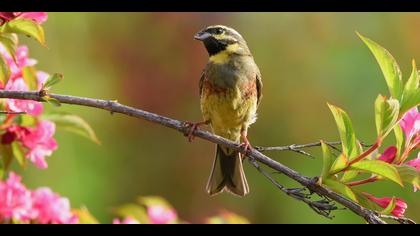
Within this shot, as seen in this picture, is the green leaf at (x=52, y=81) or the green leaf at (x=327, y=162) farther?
the green leaf at (x=52, y=81)

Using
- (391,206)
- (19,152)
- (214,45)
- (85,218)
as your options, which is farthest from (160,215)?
(391,206)

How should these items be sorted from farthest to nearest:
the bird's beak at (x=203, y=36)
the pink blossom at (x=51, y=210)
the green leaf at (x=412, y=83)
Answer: the bird's beak at (x=203, y=36)
the pink blossom at (x=51, y=210)
the green leaf at (x=412, y=83)

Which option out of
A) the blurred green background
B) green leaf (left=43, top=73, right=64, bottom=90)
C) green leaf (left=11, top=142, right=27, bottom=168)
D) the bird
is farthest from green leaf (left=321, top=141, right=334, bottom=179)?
the blurred green background

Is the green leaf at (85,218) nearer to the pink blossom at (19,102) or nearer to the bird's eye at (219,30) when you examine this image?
the pink blossom at (19,102)

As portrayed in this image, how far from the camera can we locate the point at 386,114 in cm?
214

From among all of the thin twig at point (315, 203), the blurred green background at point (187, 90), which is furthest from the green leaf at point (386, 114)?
the blurred green background at point (187, 90)

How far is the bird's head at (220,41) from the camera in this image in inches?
155

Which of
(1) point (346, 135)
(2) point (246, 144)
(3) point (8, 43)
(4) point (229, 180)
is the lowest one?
(1) point (346, 135)

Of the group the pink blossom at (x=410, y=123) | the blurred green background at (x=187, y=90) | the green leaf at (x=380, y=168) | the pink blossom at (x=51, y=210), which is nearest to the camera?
the green leaf at (x=380, y=168)

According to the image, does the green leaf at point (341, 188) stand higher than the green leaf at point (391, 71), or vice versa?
the green leaf at point (391, 71)

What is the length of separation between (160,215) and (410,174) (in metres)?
1.48

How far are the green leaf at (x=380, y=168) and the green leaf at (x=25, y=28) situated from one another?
1.05m

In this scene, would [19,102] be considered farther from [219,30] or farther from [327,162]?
[219,30]

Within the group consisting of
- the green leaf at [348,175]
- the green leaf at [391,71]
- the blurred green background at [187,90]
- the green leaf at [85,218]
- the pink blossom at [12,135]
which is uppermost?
the blurred green background at [187,90]
